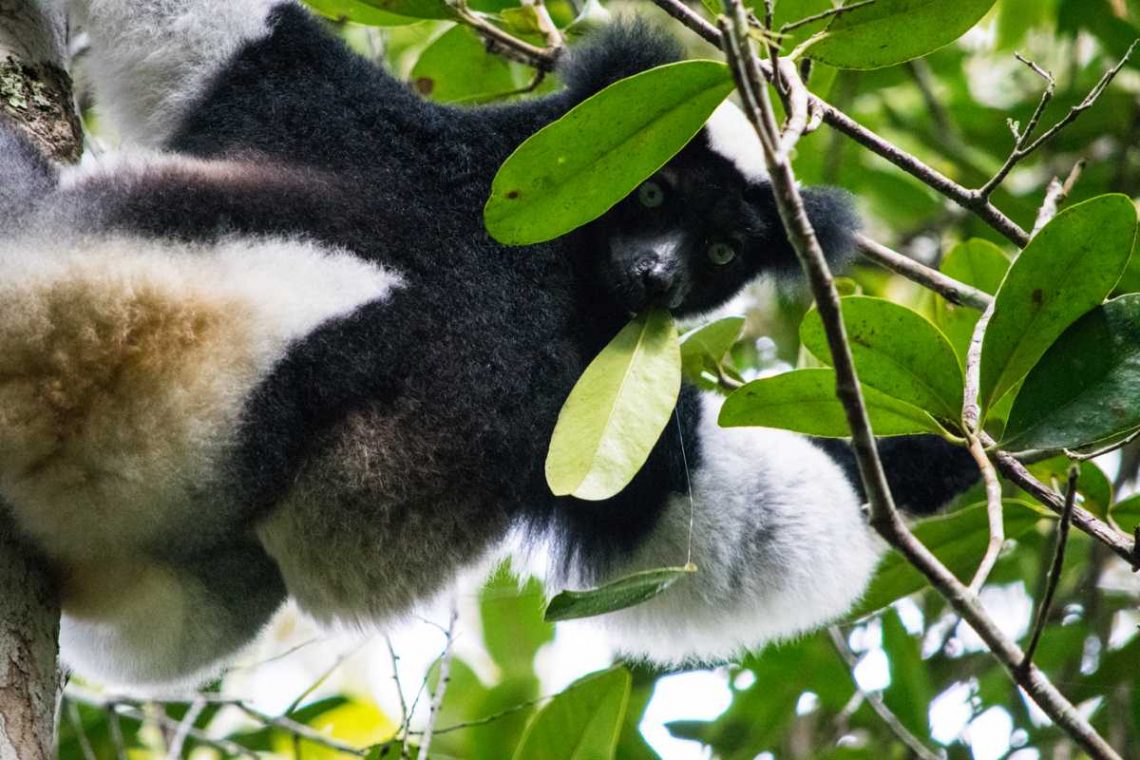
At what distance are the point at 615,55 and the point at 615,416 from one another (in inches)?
48.4

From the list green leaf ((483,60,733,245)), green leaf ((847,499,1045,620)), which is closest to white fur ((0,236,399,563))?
green leaf ((483,60,733,245))

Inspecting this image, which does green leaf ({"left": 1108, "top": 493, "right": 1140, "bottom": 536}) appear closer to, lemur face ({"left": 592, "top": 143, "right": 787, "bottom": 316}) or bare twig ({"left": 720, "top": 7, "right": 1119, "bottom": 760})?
lemur face ({"left": 592, "top": 143, "right": 787, "bottom": 316})

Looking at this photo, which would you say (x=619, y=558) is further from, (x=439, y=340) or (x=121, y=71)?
(x=121, y=71)

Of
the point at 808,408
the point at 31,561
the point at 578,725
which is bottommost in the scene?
the point at 578,725

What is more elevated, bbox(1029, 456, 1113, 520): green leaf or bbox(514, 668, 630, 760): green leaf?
bbox(1029, 456, 1113, 520): green leaf

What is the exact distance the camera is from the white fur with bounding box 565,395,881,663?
3.09m

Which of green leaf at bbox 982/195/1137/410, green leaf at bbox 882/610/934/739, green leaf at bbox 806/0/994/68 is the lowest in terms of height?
green leaf at bbox 882/610/934/739

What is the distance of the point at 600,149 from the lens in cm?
193

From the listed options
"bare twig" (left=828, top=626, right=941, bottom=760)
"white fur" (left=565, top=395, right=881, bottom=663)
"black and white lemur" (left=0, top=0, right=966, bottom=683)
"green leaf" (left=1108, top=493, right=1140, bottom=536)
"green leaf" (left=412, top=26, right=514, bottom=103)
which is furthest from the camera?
"green leaf" (left=412, top=26, right=514, bottom=103)

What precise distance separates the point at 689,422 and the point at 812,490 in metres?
0.50

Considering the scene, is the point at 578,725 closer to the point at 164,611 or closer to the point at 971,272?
the point at 164,611

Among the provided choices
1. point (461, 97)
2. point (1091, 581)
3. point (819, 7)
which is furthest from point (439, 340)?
point (1091, 581)

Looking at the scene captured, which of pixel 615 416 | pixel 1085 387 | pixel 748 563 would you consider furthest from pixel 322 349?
pixel 748 563

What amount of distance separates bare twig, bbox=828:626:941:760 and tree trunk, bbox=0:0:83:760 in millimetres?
2026
